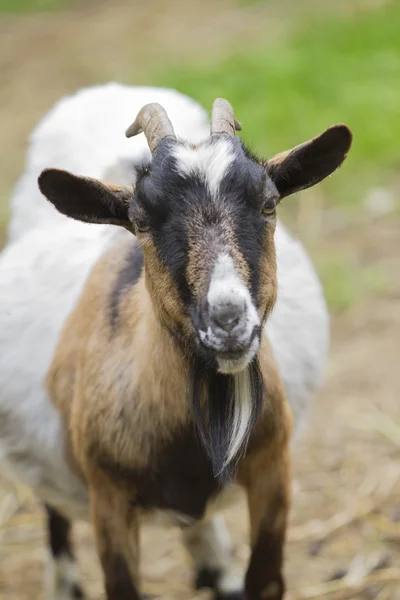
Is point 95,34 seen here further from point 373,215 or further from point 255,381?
point 255,381

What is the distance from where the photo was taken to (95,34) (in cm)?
1239

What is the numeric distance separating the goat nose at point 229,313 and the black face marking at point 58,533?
7.25 ft

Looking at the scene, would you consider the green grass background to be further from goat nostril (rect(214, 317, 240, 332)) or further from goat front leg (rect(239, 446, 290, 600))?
goat nostril (rect(214, 317, 240, 332))

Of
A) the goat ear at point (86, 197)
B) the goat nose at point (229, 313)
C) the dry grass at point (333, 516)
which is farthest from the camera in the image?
the dry grass at point (333, 516)

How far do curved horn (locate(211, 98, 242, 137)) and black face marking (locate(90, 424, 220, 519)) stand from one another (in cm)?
86

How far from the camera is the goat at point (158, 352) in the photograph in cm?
304

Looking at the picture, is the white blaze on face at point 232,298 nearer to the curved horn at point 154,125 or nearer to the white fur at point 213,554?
the curved horn at point 154,125

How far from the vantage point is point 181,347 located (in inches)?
125

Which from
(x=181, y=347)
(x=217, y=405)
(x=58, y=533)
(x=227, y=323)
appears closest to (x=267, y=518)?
(x=217, y=405)

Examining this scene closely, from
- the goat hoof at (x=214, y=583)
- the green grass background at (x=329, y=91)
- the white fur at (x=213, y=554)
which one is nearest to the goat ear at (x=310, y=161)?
the white fur at (x=213, y=554)

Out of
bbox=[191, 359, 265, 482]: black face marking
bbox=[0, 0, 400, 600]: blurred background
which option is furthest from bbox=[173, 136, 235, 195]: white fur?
bbox=[0, 0, 400, 600]: blurred background

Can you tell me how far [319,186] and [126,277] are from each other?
184 inches

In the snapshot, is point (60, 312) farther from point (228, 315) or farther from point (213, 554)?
point (228, 315)

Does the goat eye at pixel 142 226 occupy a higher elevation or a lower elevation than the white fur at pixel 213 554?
higher
